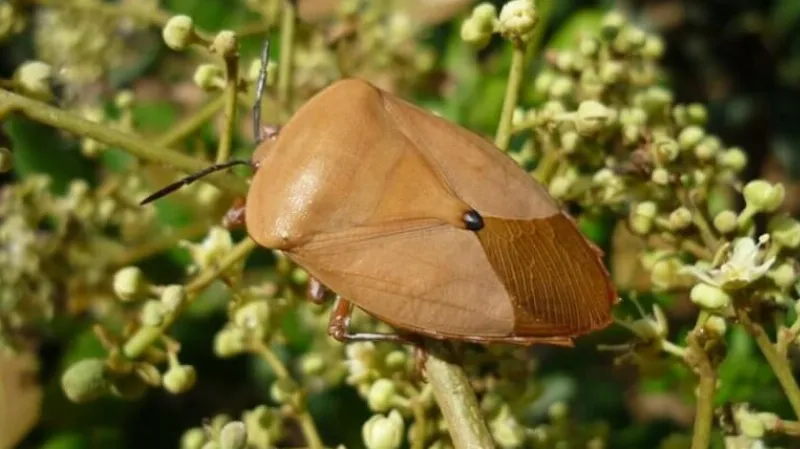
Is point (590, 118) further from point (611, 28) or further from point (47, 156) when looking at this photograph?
point (47, 156)

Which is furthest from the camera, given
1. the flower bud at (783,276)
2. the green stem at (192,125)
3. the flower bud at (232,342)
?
the green stem at (192,125)

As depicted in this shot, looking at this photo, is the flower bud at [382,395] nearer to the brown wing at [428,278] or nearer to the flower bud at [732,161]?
the brown wing at [428,278]

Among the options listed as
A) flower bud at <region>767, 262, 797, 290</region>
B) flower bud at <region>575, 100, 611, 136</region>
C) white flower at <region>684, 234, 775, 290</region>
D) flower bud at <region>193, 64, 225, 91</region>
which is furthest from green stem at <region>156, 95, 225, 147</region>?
flower bud at <region>767, 262, 797, 290</region>

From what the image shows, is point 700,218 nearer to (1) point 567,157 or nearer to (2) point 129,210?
(1) point 567,157

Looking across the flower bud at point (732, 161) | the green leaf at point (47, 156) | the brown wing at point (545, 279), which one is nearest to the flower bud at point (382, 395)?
the brown wing at point (545, 279)

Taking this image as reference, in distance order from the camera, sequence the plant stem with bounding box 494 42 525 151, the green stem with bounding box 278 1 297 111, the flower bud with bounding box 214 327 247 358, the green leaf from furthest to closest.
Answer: the green leaf → the green stem with bounding box 278 1 297 111 → the flower bud with bounding box 214 327 247 358 → the plant stem with bounding box 494 42 525 151

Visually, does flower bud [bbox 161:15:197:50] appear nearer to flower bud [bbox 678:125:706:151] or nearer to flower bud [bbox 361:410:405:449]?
flower bud [bbox 361:410:405:449]

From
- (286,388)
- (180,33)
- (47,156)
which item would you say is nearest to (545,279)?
(286,388)
